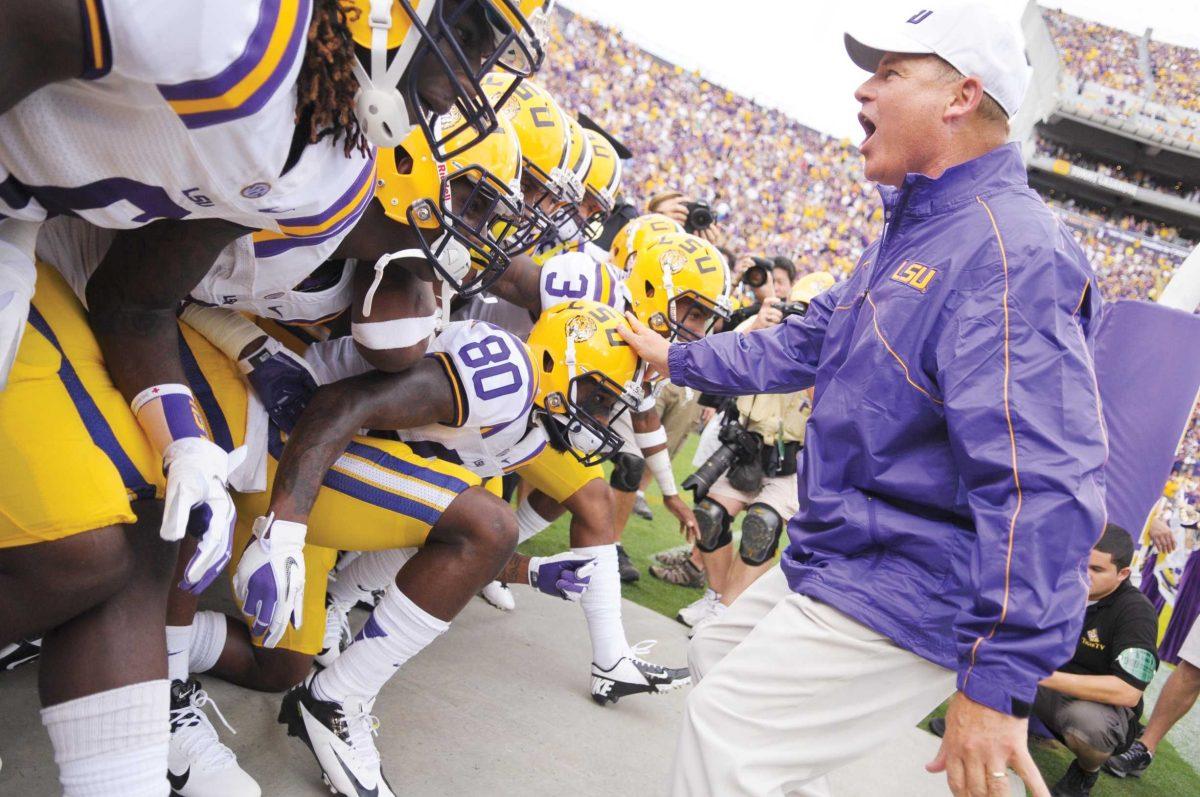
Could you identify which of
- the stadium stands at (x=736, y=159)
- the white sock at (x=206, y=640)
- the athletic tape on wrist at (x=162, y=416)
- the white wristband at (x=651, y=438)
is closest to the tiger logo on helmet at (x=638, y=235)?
the white wristband at (x=651, y=438)

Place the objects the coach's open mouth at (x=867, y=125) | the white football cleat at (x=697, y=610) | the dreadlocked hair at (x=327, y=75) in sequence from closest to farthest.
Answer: the dreadlocked hair at (x=327, y=75) < the coach's open mouth at (x=867, y=125) < the white football cleat at (x=697, y=610)

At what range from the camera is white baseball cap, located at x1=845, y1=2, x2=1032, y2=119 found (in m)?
2.09

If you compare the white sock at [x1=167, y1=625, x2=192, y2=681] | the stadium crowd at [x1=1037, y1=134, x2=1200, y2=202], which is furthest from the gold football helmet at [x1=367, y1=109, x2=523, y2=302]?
the stadium crowd at [x1=1037, y1=134, x2=1200, y2=202]

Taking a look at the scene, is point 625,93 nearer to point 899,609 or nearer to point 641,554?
point 641,554

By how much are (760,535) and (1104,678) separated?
163cm

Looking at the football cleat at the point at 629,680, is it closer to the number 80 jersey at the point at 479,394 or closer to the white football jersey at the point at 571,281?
the number 80 jersey at the point at 479,394

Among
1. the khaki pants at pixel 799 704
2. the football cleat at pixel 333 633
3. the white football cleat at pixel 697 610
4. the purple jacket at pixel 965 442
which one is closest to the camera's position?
the purple jacket at pixel 965 442

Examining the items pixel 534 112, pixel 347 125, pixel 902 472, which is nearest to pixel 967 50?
pixel 902 472

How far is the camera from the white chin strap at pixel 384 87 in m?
1.54

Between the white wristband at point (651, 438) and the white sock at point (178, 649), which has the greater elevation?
the white wristband at point (651, 438)

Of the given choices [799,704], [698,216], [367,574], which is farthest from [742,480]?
[799,704]

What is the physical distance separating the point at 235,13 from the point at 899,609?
A: 5.10 ft

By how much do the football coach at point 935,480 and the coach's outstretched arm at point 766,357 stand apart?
1.24ft

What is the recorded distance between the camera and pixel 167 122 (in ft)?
4.18
